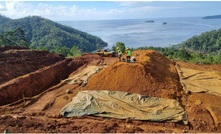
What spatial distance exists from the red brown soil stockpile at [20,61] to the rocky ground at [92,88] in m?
0.07

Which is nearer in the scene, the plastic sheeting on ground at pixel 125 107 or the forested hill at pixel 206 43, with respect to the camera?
the plastic sheeting on ground at pixel 125 107

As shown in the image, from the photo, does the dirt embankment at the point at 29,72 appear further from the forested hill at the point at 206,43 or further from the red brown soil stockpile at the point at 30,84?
the forested hill at the point at 206,43

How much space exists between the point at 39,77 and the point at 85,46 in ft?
186

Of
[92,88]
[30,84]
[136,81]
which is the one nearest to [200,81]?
[136,81]

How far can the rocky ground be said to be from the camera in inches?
387

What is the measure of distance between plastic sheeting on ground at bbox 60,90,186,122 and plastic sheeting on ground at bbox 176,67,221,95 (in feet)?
10.4

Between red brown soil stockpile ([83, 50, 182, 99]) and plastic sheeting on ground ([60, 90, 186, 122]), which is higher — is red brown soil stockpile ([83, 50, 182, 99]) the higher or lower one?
the higher one

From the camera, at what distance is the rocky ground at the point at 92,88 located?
982 centimetres

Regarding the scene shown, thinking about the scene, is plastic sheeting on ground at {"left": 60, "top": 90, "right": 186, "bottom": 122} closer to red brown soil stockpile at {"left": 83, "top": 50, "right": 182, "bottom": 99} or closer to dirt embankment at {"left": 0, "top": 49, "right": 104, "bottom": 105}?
red brown soil stockpile at {"left": 83, "top": 50, "right": 182, "bottom": 99}

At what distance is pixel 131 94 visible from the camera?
12641mm

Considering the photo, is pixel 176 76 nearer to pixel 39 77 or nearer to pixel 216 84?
pixel 216 84

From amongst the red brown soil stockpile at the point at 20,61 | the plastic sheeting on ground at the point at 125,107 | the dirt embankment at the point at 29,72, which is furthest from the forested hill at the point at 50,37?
the plastic sheeting on ground at the point at 125,107

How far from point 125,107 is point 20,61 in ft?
41.1

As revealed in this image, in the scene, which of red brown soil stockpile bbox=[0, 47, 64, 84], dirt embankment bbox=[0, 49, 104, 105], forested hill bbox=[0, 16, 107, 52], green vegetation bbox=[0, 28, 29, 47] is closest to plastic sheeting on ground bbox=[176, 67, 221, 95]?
dirt embankment bbox=[0, 49, 104, 105]
